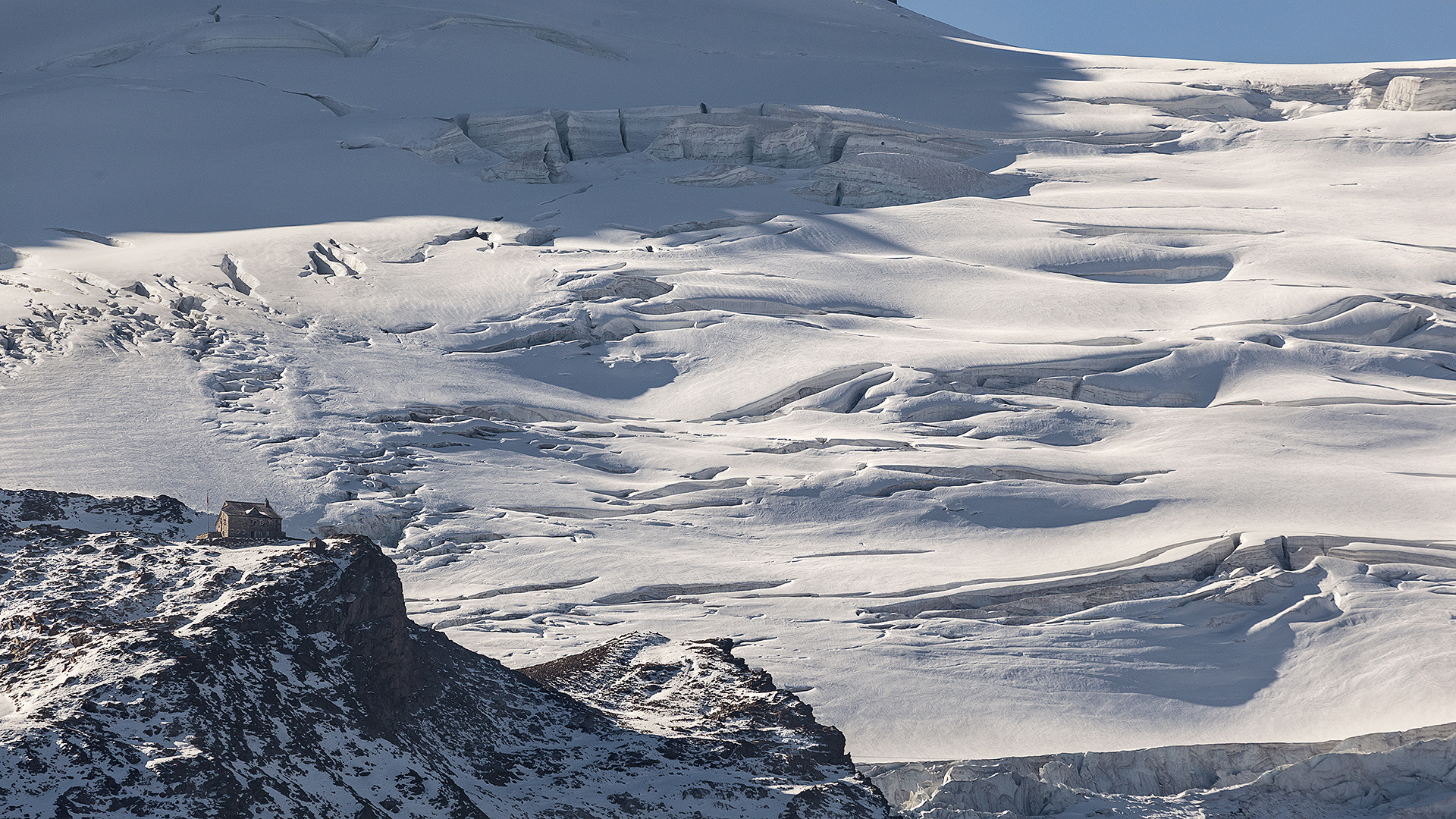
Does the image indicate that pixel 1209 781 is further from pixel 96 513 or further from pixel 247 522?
pixel 96 513

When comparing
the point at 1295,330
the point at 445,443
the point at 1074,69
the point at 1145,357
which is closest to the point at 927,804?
the point at 445,443

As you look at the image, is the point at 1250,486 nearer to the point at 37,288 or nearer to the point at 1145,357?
the point at 1145,357

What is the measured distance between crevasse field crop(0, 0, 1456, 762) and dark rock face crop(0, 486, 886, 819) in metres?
5.93

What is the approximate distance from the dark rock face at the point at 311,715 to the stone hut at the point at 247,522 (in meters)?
4.12

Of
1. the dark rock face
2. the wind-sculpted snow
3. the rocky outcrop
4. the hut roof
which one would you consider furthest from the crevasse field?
the dark rock face

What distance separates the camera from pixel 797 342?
30.3m

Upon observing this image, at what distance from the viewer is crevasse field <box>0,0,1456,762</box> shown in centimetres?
2083

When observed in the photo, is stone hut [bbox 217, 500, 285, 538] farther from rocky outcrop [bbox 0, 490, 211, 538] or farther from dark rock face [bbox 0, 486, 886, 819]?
dark rock face [bbox 0, 486, 886, 819]

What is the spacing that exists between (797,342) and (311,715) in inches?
830

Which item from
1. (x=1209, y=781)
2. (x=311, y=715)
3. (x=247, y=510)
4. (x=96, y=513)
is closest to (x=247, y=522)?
(x=247, y=510)

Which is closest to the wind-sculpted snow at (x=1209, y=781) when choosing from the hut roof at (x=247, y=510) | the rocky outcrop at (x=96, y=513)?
the hut roof at (x=247, y=510)

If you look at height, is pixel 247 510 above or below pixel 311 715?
below

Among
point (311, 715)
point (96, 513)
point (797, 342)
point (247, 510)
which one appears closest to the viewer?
point (311, 715)

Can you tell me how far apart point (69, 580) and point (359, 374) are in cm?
1756
